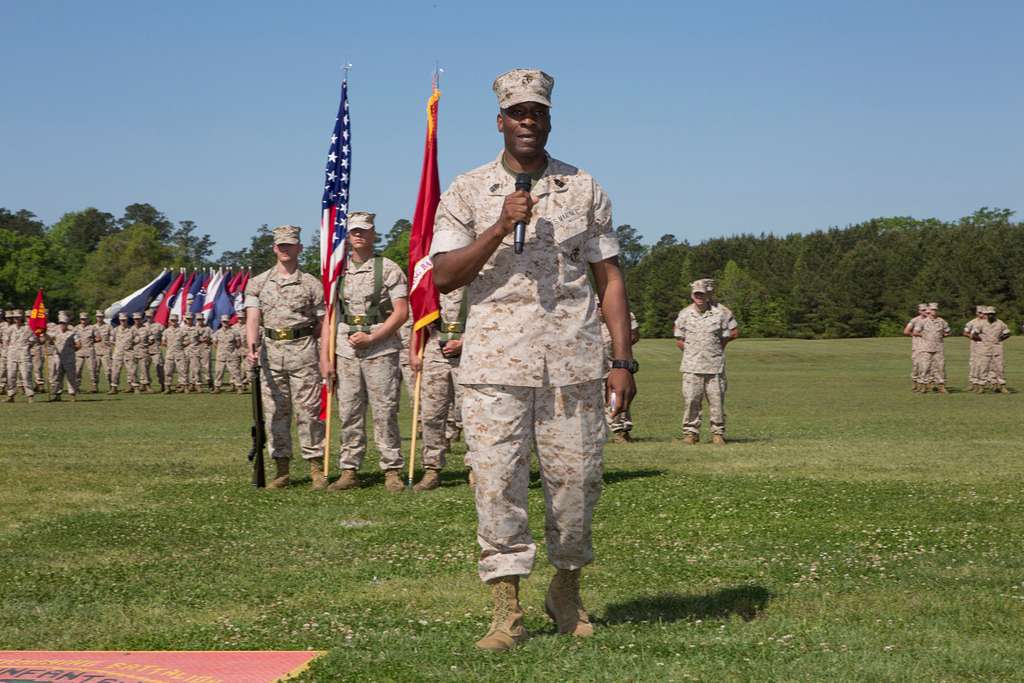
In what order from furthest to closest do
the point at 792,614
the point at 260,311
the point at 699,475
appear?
the point at 699,475 → the point at 260,311 → the point at 792,614

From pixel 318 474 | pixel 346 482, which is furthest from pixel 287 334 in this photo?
pixel 346 482

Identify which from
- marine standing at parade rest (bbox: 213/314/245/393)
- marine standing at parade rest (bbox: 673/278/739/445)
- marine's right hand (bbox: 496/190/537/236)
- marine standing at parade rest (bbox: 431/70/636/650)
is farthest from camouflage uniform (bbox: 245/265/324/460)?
marine standing at parade rest (bbox: 213/314/245/393)

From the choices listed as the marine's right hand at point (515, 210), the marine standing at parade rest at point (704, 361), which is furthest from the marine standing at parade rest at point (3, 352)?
the marine's right hand at point (515, 210)

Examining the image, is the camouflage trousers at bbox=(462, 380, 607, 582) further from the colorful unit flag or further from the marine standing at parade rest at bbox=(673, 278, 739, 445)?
the colorful unit flag

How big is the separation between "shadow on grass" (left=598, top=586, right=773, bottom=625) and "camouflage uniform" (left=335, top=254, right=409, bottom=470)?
19.5 ft

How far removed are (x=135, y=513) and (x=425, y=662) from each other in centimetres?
663

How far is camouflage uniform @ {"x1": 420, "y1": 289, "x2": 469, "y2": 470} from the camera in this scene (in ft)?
47.0

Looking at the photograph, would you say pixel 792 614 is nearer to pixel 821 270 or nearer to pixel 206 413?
pixel 206 413

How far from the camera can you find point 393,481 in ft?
45.3

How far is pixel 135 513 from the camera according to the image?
1222 centimetres

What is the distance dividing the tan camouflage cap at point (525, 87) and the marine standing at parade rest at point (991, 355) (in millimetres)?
33242

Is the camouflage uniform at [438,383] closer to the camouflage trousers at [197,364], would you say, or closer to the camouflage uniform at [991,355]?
the camouflage uniform at [991,355]

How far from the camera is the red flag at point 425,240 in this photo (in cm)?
1412

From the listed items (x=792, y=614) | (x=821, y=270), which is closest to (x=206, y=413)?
(x=792, y=614)
